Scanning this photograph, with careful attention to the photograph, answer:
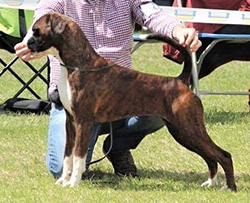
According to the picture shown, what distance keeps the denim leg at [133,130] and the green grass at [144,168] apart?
18 centimetres

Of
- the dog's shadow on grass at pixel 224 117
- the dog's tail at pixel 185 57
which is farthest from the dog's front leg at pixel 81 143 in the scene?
the dog's shadow on grass at pixel 224 117

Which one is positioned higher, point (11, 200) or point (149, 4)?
point (149, 4)

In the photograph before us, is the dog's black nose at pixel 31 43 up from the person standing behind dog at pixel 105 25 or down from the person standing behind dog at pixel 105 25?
up

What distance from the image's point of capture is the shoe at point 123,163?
4621 mm

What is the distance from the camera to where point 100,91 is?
399 cm

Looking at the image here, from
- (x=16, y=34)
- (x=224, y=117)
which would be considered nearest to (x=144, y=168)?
(x=224, y=117)

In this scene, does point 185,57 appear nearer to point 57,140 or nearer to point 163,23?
point 163,23

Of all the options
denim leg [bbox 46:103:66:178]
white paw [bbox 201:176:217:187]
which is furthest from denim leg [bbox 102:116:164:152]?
white paw [bbox 201:176:217:187]

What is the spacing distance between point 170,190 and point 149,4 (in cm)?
101

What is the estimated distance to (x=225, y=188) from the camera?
413 cm

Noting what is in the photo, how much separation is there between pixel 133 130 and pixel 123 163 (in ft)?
0.67

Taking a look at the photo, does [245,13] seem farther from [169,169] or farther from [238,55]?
[169,169]

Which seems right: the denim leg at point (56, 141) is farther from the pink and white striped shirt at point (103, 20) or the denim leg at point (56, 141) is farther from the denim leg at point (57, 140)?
the pink and white striped shirt at point (103, 20)

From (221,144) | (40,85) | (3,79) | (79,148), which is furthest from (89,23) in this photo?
(3,79)
